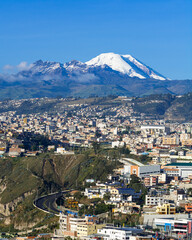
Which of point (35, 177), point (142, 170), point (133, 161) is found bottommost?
point (35, 177)

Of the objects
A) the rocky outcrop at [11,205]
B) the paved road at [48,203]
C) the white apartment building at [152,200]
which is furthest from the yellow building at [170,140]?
the white apartment building at [152,200]

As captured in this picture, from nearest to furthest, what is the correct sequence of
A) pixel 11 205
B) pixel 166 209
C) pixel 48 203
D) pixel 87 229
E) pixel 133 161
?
pixel 87 229, pixel 166 209, pixel 48 203, pixel 11 205, pixel 133 161

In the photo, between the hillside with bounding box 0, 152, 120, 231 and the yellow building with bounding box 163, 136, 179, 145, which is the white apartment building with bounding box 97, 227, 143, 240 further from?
the yellow building with bounding box 163, 136, 179, 145

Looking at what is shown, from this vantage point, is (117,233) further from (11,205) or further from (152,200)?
(11,205)

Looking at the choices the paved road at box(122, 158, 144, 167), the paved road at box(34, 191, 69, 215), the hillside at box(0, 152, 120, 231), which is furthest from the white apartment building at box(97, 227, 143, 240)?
the paved road at box(122, 158, 144, 167)

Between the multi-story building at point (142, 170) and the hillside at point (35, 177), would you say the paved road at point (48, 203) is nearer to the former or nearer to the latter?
the hillside at point (35, 177)

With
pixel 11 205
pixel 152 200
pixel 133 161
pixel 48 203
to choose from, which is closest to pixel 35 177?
pixel 11 205
